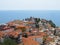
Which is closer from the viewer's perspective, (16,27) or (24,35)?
(24,35)

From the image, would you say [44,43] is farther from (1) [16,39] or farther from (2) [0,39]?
(2) [0,39]

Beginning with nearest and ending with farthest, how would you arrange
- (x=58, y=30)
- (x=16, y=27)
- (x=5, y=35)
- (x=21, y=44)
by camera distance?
(x=21, y=44) → (x=5, y=35) → (x=16, y=27) → (x=58, y=30)

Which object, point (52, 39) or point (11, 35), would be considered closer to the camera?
point (11, 35)

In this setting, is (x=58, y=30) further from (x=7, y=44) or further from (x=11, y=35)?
(x=7, y=44)

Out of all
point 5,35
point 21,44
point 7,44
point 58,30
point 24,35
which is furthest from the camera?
point 58,30

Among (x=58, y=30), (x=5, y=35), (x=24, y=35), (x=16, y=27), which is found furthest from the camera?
(x=58, y=30)

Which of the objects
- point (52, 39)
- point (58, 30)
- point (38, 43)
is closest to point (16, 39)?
point (38, 43)

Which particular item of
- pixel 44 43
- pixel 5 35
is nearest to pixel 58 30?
pixel 44 43

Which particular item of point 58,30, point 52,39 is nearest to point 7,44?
point 52,39

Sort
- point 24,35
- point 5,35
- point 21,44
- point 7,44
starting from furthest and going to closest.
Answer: point 24,35 < point 5,35 < point 21,44 < point 7,44
